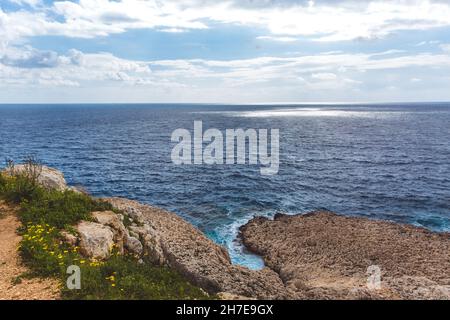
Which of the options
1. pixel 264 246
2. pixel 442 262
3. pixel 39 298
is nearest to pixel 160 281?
pixel 39 298

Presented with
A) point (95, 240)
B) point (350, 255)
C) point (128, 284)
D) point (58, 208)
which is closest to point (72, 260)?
point (95, 240)

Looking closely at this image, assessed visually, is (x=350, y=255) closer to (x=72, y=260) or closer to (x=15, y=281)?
(x=72, y=260)

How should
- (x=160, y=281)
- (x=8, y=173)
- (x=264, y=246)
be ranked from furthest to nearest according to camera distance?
1. (x=264, y=246)
2. (x=8, y=173)
3. (x=160, y=281)

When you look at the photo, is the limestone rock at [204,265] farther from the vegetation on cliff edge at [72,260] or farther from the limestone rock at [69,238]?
the limestone rock at [69,238]

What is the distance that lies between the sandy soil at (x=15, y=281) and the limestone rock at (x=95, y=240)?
10.6ft

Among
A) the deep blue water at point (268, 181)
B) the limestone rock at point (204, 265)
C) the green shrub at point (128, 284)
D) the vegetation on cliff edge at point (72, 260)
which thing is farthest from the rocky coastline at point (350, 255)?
the vegetation on cliff edge at point (72, 260)

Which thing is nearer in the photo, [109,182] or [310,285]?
[310,285]

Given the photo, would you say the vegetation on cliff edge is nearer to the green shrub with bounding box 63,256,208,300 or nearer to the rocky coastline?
the green shrub with bounding box 63,256,208,300

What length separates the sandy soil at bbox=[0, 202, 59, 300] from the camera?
1511 cm

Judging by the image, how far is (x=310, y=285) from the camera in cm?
2720

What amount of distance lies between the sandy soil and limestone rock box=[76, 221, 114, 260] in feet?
10.6

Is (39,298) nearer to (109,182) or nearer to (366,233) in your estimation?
(366,233)

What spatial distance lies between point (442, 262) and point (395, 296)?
41.8ft

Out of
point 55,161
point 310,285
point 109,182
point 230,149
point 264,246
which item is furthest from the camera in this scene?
point 230,149
